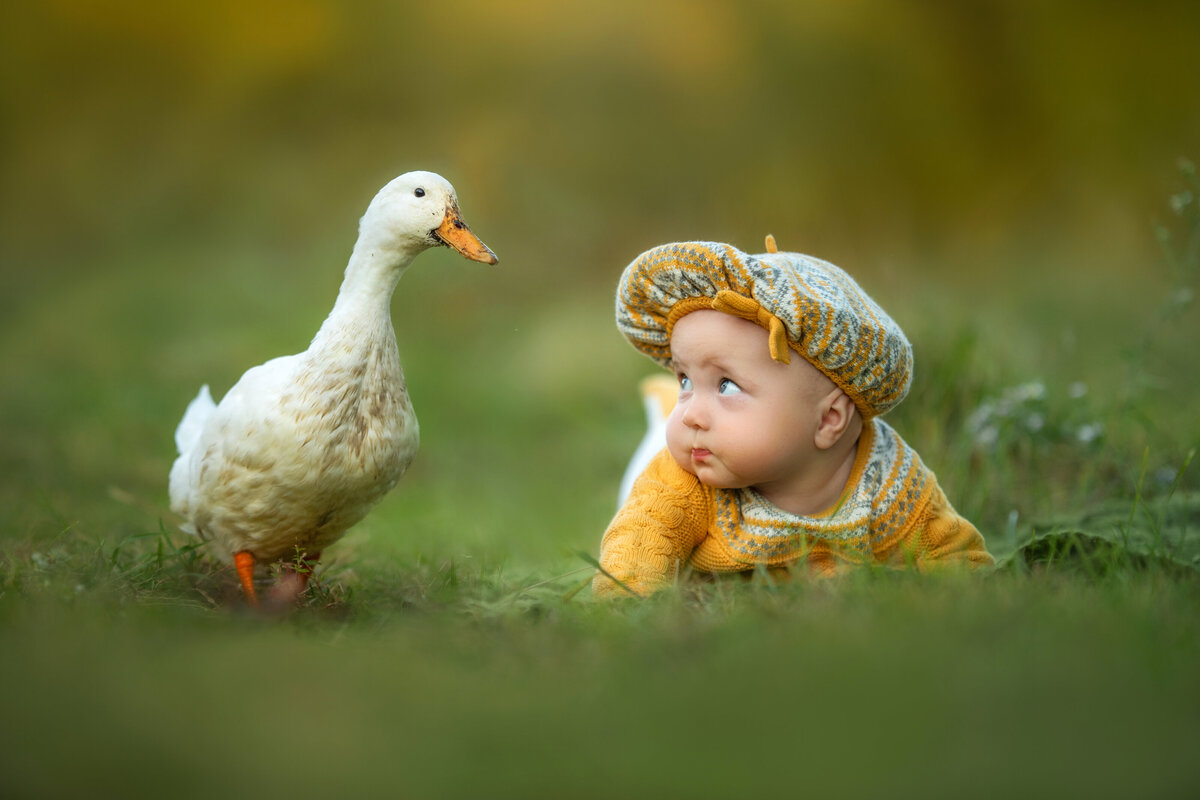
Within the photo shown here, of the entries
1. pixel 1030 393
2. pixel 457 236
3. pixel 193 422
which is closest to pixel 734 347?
pixel 457 236

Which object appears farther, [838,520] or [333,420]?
[838,520]

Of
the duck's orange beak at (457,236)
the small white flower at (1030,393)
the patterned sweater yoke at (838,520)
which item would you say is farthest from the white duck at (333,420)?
the small white flower at (1030,393)

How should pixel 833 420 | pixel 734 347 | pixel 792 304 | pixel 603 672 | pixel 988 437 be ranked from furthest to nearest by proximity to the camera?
pixel 988 437, pixel 833 420, pixel 734 347, pixel 792 304, pixel 603 672

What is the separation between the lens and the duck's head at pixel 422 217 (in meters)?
2.54

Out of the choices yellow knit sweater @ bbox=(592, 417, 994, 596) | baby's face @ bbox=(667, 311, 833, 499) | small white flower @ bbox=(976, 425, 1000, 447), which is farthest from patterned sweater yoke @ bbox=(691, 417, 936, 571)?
small white flower @ bbox=(976, 425, 1000, 447)

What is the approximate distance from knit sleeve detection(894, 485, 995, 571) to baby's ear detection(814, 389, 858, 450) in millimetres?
316

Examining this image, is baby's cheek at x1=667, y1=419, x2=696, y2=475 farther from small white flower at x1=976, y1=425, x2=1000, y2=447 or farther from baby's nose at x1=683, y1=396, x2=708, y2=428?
small white flower at x1=976, y1=425, x2=1000, y2=447

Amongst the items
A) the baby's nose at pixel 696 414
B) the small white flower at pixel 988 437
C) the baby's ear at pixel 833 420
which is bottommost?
the baby's nose at pixel 696 414

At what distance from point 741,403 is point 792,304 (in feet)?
0.92

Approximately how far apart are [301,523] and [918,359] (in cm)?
280

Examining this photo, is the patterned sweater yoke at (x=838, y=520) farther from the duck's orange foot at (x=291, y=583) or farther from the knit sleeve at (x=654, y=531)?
the duck's orange foot at (x=291, y=583)

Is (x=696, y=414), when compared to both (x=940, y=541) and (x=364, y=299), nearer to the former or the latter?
(x=940, y=541)

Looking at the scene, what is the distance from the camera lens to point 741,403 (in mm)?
2598

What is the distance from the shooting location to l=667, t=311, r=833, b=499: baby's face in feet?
8.47
